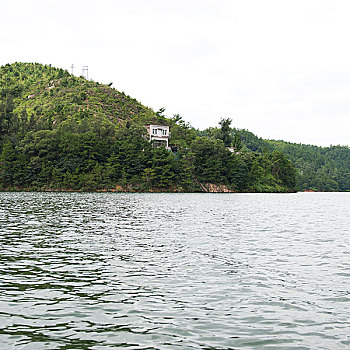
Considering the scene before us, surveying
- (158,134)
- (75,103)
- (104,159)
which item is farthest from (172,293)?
(75,103)

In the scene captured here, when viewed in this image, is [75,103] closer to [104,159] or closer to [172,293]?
[104,159]

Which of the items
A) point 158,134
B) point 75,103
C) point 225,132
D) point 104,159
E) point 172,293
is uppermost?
point 75,103

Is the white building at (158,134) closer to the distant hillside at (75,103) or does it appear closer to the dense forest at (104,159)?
the dense forest at (104,159)

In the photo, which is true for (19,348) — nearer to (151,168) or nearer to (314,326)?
(314,326)

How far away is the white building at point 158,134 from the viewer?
144 m

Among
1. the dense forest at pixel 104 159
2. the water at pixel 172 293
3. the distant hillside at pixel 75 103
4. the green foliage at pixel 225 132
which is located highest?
the distant hillside at pixel 75 103

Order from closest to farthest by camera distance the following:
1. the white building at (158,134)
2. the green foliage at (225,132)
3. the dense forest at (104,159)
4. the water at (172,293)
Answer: the water at (172,293), the dense forest at (104,159), the white building at (158,134), the green foliage at (225,132)

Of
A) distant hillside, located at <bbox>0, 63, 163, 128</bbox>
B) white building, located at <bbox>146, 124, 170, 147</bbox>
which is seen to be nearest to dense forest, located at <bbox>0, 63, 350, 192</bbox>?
distant hillside, located at <bbox>0, 63, 163, 128</bbox>

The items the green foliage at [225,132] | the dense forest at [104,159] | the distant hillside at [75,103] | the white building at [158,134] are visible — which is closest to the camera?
the dense forest at [104,159]

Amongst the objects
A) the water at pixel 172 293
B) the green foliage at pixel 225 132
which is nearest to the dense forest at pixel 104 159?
the green foliage at pixel 225 132

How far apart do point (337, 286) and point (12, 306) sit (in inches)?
416

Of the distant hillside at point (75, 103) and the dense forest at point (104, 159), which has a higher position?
the distant hillside at point (75, 103)

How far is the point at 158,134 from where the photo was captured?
146 meters

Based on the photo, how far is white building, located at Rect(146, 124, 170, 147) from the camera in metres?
144
